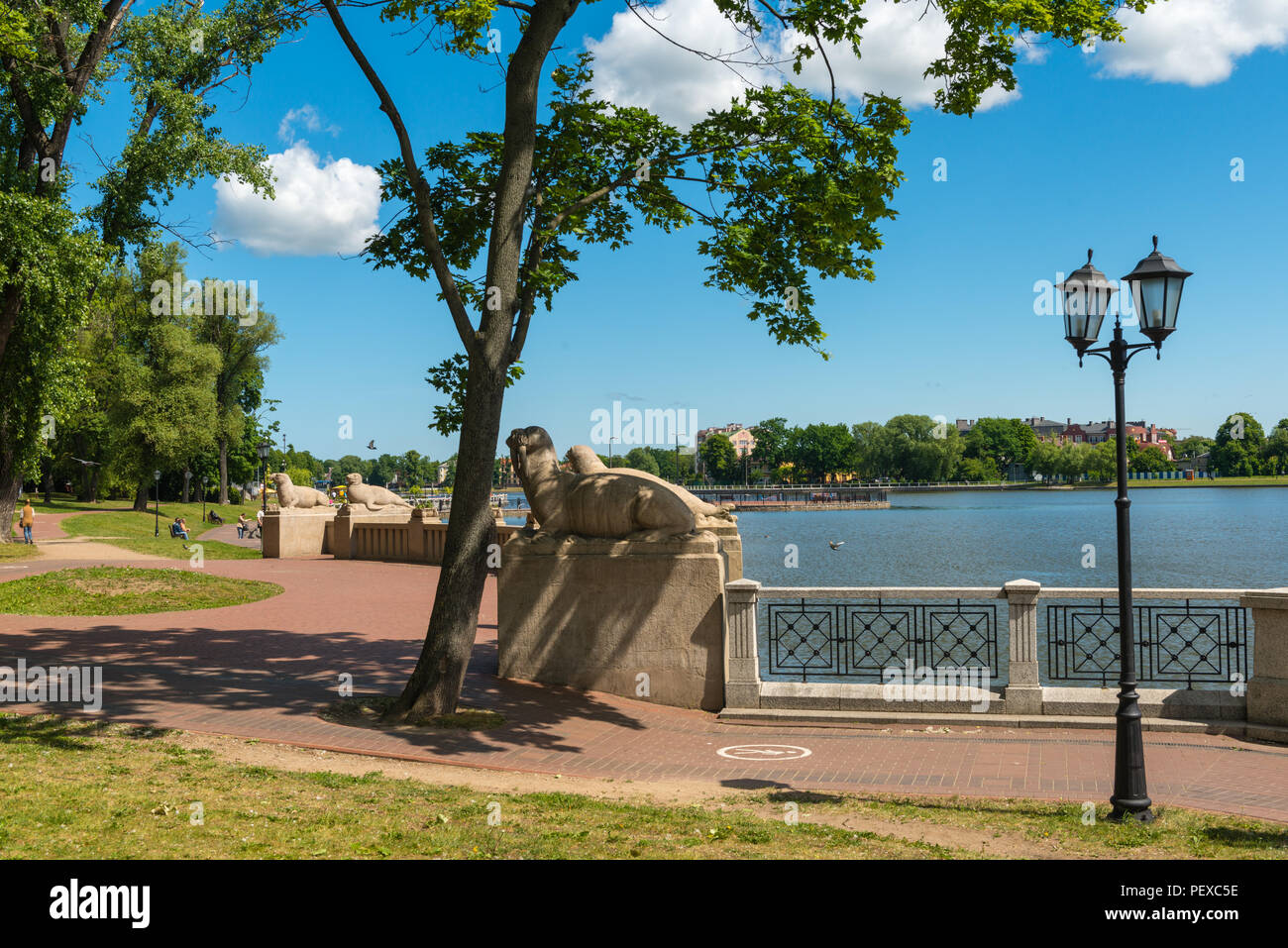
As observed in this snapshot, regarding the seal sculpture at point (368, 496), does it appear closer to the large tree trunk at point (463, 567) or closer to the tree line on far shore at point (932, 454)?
the large tree trunk at point (463, 567)

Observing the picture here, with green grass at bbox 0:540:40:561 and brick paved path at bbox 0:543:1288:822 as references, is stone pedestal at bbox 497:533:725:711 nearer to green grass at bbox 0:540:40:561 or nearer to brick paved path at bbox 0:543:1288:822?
brick paved path at bbox 0:543:1288:822

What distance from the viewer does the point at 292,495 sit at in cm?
3039

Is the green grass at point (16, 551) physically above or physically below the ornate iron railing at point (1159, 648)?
above

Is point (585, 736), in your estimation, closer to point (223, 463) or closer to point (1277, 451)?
point (223, 463)

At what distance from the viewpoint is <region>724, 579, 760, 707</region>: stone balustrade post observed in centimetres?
1134

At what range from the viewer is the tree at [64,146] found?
2070cm

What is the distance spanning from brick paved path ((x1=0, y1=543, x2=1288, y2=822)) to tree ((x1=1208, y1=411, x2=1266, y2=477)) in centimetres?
19851

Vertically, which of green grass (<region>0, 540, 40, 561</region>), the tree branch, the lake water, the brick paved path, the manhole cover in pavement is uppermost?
the tree branch

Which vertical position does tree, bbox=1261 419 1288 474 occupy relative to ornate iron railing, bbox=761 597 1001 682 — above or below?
above

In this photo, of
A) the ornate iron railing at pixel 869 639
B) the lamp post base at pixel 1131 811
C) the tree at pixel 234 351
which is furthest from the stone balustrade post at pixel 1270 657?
the tree at pixel 234 351

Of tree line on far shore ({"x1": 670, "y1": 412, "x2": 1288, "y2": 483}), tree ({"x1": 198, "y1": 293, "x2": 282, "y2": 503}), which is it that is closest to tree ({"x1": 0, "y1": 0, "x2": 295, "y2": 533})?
tree ({"x1": 198, "y1": 293, "x2": 282, "y2": 503})

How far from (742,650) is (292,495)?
22811 millimetres

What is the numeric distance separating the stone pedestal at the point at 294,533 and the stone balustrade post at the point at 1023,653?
2416 cm
